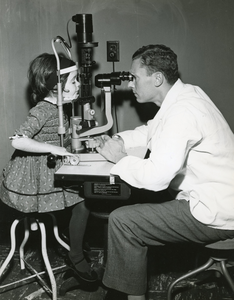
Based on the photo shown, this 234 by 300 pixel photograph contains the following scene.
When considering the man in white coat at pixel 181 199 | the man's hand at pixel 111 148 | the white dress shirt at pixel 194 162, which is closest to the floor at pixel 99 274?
the man in white coat at pixel 181 199

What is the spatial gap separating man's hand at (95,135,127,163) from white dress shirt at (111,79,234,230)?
22 centimetres

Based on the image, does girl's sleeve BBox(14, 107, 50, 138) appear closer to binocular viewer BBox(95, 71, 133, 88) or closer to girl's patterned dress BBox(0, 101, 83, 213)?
girl's patterned dress BBox(0, 101, 83, 213)

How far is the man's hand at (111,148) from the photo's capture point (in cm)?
194

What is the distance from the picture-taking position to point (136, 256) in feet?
5.52

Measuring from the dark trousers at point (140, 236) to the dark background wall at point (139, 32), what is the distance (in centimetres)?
121

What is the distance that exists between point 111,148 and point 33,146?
42 cm

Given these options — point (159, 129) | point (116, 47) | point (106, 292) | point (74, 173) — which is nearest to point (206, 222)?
point (159, 129)

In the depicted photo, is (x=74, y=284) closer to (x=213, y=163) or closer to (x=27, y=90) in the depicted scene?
(x=213, y=163)

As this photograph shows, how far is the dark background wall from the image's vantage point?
2.53 m

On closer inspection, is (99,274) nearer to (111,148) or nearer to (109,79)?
(111,148)

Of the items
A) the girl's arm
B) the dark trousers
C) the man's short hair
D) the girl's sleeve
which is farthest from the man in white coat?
the girl's sleeve

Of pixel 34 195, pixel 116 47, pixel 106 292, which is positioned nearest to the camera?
pixel 34 195

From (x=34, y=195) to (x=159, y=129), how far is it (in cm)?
72

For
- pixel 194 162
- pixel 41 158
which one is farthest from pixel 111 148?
pixel 194 162
